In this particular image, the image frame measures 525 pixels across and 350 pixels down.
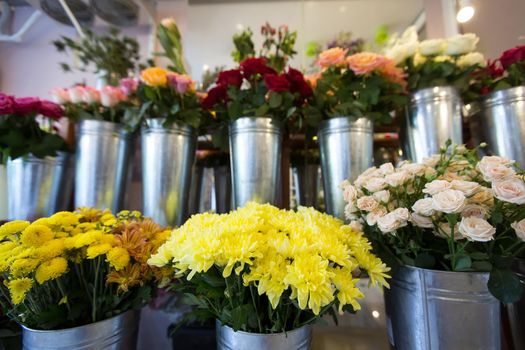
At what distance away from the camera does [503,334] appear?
0.48m

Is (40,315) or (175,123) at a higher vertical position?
(175,123)

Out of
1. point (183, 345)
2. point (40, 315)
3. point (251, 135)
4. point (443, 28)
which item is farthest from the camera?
point (443, 28)

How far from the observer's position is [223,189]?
0.77m

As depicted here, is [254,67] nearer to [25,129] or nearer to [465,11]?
[25,129]

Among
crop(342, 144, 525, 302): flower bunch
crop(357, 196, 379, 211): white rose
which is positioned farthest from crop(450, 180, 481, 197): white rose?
crop(357, 196, 379, 211): white rose

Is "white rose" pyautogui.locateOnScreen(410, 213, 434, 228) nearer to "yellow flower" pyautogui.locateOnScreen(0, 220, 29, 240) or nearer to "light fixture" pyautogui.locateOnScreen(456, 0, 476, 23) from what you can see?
"yellow flower" pyautogui.locateOnScreen(0, 220, 29, 240)

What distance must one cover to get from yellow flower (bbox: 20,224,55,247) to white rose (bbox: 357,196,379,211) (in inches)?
17.8

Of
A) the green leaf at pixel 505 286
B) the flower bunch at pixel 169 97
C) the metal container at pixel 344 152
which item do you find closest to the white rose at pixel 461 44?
the metal container at pixel 344 152

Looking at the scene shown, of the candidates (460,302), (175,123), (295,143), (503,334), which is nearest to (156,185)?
(175,123)

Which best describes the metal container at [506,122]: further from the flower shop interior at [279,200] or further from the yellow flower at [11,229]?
the yellow flower at [11,229]

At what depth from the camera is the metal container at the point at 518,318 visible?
0.46 meters

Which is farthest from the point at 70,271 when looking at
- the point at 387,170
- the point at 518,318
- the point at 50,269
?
the point at 518,318

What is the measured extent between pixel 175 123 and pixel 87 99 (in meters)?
0.26

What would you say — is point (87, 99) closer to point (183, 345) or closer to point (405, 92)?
point (183, 345)
